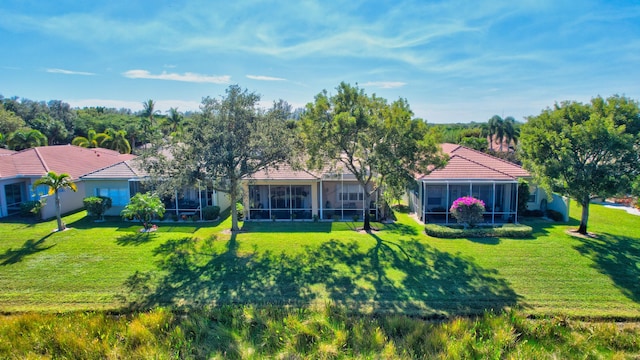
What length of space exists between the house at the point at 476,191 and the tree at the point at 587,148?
360cm

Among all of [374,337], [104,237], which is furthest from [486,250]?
[104,237]

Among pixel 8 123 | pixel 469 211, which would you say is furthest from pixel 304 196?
pixel 8 123

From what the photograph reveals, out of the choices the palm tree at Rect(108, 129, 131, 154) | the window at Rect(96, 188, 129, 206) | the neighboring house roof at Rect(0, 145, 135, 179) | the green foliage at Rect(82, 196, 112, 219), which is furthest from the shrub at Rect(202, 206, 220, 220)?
the palm tree at Rect(108, 129, 131, 154)

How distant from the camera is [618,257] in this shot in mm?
15398

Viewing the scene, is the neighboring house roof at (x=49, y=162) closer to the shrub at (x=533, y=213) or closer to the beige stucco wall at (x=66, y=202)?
the beige stucco wall at (x=66, y=202)

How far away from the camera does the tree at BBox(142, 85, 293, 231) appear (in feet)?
54.6

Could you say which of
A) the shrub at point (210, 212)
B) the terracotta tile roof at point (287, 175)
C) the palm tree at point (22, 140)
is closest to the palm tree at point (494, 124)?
the terracotta tile roof at point (287, 175)

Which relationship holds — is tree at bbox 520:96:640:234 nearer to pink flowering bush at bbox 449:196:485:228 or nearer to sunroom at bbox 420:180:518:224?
pink flowering bush at bbox 449:196:485:228

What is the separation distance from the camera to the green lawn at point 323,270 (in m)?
11.9

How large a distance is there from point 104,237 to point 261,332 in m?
13.0

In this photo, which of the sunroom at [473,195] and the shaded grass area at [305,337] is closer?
the shaded grass area at [305,337]

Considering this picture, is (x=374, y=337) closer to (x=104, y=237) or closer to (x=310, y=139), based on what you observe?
(x=310, y=139)

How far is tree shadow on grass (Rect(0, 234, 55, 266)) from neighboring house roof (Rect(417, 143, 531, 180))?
67.9ft

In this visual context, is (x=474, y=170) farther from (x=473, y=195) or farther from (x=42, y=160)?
(x=42, y=160)
